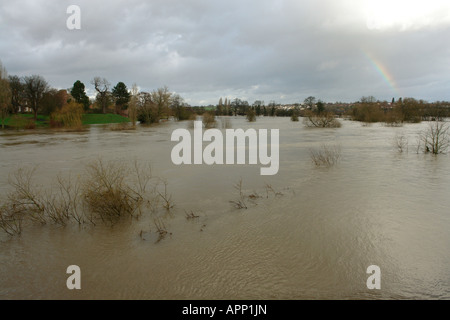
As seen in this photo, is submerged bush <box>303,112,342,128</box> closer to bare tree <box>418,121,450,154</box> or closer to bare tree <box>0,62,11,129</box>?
bare tree <box>418,121,450,154</box>

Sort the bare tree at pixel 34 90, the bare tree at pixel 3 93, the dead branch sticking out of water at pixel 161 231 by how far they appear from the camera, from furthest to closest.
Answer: the bare tree at pixel 34 90 < the bare tree at pixel 3 93 < the dead branch sticking out of water at pixel 161 231

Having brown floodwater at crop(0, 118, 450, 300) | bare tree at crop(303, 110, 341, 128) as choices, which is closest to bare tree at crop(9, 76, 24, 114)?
bare tree at crop(303, 110, 341, 128)

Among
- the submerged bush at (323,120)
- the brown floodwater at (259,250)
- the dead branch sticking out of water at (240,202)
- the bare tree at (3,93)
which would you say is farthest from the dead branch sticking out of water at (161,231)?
the bare tree at (3,93)

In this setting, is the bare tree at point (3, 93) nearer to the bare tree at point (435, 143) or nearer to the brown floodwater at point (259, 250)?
the brown floodwater at point (259, 250)

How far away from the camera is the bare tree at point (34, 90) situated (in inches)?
2589

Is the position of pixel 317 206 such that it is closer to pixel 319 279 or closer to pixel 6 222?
pixel 319 279

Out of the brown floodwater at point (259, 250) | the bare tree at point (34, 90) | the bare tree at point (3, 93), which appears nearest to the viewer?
the brown floodwater at point (259, 250)

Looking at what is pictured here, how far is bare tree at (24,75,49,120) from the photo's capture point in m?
65.8

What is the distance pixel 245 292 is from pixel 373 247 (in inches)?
130

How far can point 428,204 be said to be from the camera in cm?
888

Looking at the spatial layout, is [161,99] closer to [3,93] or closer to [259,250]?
[3,93]

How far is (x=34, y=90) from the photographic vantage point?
66062mm

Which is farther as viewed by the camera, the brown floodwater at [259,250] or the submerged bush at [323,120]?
the submerged bush at [323,120]

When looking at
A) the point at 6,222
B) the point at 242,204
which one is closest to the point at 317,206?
the point at 242,204
